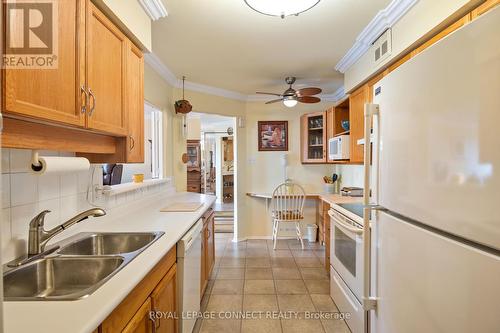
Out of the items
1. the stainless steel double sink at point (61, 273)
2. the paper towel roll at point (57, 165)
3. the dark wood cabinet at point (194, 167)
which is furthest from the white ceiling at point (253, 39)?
the dark wood cabinet at point (194, 167)

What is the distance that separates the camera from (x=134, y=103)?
5.80 ft

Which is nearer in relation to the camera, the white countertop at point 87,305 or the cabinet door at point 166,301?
the white countertop at point 87,305

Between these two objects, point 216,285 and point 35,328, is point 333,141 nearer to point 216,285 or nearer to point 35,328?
point 216,285

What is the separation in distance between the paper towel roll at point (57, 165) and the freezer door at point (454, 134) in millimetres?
1461

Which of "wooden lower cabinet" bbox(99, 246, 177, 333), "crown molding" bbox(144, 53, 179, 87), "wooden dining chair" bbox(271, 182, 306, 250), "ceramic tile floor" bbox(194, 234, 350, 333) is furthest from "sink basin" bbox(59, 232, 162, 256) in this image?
"wooden dining chair" bbox(271, 182, 306, 250)

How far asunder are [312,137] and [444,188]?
3.48m

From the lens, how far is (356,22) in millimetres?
2162

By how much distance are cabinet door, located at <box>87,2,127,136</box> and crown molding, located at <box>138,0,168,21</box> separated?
1.19 feet

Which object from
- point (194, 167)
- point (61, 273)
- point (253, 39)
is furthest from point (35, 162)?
point (194, 167)

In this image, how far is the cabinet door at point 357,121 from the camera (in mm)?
2693

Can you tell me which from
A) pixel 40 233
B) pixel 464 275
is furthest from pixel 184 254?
pixel 464 275

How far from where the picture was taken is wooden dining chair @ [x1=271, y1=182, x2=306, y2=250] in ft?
13.4

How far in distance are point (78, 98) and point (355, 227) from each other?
1.84 m

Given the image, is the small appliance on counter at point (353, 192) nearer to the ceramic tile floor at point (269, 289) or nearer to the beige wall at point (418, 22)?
the ceramic tile floor at point (269, 289)
